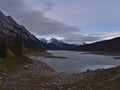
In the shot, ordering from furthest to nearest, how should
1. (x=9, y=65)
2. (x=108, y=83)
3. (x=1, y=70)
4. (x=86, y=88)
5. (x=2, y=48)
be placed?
1. (x=2, y=48)
2. (x=9, y=65)
3. (x=1, y=70)
4. (x=108, y=83)
5. (x=86, y=88)

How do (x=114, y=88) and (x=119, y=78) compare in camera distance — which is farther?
(x=119, y=78)

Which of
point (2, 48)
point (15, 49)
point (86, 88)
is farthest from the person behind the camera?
point (15, 49)

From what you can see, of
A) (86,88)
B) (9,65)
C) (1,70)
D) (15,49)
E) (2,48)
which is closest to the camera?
(86,88)

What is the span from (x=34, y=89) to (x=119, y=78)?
451 inches

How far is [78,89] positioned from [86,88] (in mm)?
946

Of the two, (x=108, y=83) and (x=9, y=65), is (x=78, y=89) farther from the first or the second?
(x=9, y=65)

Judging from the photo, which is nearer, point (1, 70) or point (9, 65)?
point (1, 70)

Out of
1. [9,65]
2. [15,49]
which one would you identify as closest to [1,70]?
[9,65]

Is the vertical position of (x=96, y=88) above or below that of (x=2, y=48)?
below

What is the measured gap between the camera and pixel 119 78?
38.7m

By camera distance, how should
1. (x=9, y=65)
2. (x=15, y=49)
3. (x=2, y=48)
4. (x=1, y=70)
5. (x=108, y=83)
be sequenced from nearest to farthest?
(x=108, y=83) < (x=1, y=70) < (x=9, y=65) < (x=2, y=48) < (x=15, y=49)

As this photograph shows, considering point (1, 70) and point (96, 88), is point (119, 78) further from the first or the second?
point (1, 70)

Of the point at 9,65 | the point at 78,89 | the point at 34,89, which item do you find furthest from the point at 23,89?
the point at 9,65

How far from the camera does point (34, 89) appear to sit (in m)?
33.8
